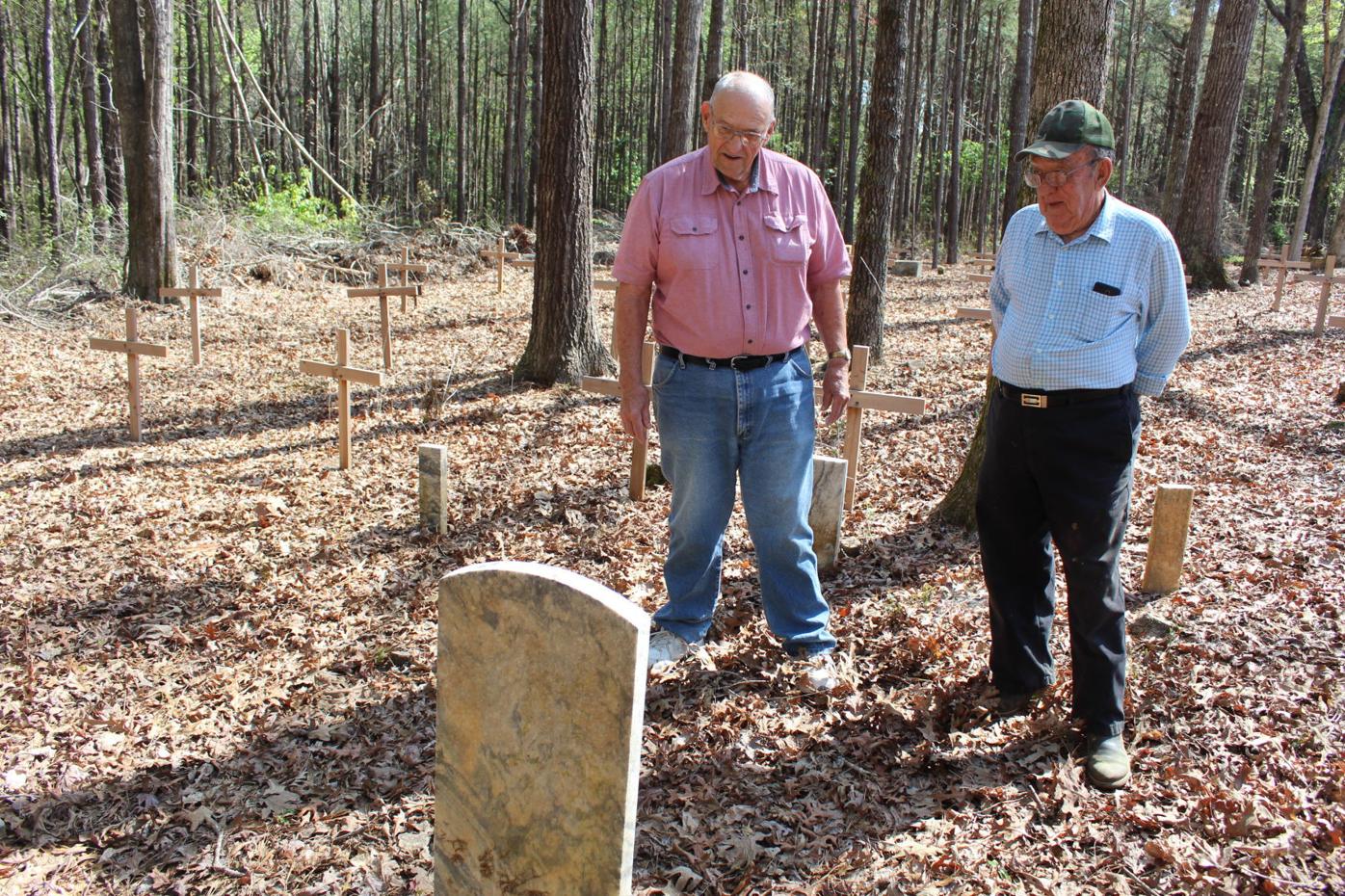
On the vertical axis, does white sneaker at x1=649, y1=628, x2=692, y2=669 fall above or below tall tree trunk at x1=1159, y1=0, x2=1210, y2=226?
below

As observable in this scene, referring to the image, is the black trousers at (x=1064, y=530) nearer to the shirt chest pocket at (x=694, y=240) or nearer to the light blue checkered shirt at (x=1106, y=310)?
the light blue checkered shirt at (x=1106, y=310)

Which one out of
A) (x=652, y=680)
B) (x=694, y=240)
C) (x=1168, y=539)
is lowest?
(x=652, y=680)

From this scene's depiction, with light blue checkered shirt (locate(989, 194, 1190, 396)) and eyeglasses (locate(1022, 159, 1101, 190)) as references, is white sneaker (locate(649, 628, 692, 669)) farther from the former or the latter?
eyeglasses (locate(1022, 159, 1101, 190))

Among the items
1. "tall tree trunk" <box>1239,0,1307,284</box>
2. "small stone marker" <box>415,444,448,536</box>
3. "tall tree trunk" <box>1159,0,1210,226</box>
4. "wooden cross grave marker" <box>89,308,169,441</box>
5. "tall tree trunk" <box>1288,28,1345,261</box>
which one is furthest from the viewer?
"tall tree trunk" <box>1159,0,1210,226</box>

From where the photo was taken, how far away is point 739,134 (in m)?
3.24

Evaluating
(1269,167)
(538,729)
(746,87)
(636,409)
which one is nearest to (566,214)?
(636,409)

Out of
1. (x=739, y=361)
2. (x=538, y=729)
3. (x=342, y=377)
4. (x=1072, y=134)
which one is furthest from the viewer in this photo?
(x=342, y=377)

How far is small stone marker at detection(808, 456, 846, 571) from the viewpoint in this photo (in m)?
4.92

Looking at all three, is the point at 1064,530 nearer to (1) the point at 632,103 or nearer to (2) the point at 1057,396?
(2) the point at 1057,396

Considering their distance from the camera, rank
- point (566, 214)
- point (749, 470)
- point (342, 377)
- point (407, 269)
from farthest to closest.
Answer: point (407, 269) → point (566, 214) → point (342, 377) → point (749, 470)

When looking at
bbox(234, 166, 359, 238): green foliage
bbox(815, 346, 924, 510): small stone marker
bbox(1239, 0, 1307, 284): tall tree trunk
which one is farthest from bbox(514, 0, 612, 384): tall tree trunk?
bbox(1239, 0, 1307, 284): tall tree trunk

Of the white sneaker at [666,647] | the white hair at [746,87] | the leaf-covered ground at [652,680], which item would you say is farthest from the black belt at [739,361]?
the leaf-covered ground at [652,680]

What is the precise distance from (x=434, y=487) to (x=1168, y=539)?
4196 millimetres

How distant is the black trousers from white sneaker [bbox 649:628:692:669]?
1.30 meters
